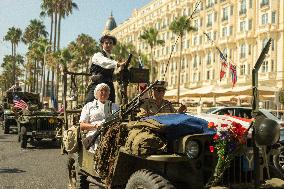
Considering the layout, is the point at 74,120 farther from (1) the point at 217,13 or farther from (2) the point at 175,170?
(1) the point at 217,13

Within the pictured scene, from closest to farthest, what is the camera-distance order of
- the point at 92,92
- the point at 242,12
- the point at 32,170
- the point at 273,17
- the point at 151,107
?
the point at 151,107 < the point at 92,92 < the point at 32,170 < the point at 273,17 < the point at 242,12

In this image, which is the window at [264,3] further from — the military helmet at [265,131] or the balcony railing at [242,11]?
the military helmet at [265,131]

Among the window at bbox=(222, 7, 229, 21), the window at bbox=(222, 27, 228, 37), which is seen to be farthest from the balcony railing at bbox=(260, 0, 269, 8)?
the window at bbox=(222, 27, 228, 37)

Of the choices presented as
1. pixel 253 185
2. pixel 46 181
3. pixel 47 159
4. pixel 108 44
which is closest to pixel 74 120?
pixel 108 44

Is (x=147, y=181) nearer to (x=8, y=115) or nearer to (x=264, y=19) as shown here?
(x=8, y=115)

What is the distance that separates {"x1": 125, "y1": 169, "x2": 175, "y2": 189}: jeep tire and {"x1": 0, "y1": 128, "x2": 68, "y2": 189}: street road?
3.96 meters

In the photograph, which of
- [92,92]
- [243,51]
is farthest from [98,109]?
[243,51]

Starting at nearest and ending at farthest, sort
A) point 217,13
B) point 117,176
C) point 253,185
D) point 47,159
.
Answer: point 253,185 → point 117,176 → point 47,159 → point 217,13

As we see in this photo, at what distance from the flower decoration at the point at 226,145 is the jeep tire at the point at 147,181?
1.27ft

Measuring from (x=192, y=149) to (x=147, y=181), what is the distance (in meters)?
0.48

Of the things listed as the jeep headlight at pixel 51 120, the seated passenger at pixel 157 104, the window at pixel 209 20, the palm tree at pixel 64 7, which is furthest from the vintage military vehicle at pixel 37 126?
the window at pixel 209 20

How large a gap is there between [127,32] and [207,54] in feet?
144

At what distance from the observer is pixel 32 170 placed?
9414mm

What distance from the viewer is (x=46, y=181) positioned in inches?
315
